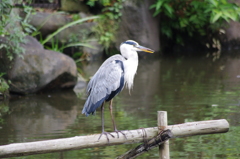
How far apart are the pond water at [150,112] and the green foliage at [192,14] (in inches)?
98.0

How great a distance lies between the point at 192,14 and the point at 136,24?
1.86 meters

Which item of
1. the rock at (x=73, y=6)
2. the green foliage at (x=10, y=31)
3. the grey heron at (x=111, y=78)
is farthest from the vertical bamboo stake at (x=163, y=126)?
the rock at (x=73, y=6)

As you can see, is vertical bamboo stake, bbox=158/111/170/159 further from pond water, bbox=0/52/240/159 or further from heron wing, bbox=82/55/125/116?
pond water, bbox=0/52/240/159

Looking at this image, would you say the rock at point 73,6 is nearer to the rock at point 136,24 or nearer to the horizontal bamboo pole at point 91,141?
the rock at point 136,24

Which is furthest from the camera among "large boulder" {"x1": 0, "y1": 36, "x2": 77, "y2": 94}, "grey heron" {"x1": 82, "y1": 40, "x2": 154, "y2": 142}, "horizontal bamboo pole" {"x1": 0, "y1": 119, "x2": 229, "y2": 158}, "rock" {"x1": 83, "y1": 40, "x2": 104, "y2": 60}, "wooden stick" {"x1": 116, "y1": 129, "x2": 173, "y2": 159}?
"rock" {"x1": 83, "y1": 40, "x2": 104, "y2": 60}

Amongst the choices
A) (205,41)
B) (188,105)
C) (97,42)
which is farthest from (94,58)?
(188,105)

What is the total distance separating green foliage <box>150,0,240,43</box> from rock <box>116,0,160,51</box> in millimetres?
329

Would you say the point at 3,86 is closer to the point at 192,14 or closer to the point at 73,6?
the point at 73,6

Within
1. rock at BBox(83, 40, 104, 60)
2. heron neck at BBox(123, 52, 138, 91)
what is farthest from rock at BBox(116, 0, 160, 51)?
heron neck at BBox(123, 52, 138, 91)

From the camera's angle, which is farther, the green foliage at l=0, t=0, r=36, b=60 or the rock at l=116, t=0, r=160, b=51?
the rock at l=116, t=0, r=160, b=51

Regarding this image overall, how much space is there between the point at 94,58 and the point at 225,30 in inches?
164

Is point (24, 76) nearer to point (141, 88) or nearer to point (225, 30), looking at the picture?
point (141, 88)

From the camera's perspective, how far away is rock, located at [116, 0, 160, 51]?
12336 mm

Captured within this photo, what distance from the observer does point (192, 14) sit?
42.2ft
